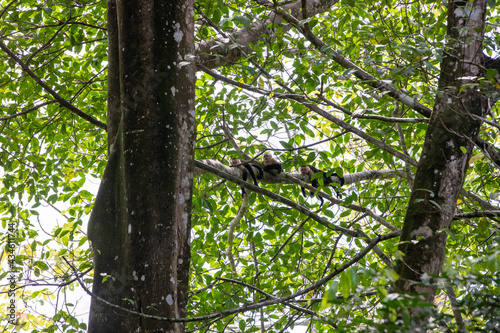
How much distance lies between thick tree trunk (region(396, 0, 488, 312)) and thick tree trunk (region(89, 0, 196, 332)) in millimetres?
1121

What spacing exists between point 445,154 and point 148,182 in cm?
157

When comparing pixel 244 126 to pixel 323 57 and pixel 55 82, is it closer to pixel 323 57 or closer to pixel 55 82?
pixel 323 57

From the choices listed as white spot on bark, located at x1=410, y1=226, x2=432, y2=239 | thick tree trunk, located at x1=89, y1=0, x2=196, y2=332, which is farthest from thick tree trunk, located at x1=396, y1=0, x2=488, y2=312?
thick tree trunk, located at x1=89, y1=0, x2=196, y2=332

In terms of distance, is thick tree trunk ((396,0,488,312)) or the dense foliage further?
the dense foliage

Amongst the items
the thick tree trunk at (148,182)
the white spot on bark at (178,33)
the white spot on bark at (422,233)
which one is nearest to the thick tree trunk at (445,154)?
the white spot on bark at (422,233)

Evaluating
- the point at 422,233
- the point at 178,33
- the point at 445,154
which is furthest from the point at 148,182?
the point at 445,154

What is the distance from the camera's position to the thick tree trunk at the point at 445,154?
2092 millimetres

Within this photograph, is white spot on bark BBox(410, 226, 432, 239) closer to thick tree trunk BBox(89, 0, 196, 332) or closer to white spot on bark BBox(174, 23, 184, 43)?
thick tree trunk BBox(89, 0, 196, 332)

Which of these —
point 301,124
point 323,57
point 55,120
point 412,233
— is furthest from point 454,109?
point 55,120

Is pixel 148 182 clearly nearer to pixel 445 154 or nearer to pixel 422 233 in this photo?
pixel 422 233

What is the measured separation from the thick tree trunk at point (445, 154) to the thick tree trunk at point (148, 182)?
1.12 metres

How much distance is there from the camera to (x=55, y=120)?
5.02 metres

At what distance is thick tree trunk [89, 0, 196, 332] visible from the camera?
1.95 m

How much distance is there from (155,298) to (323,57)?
2331 millimetres
